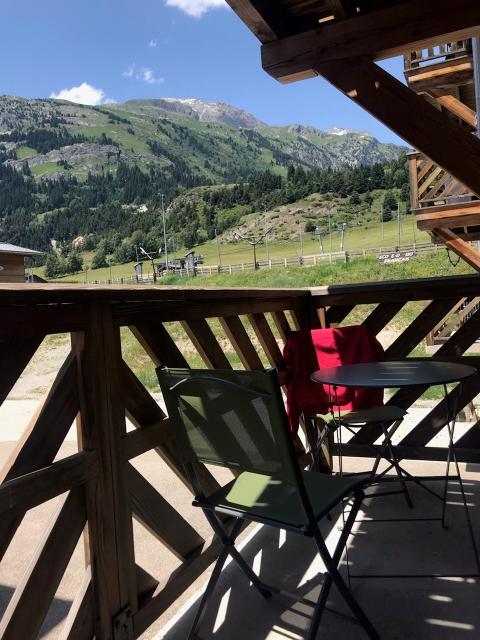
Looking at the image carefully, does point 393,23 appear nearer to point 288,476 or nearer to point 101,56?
point 288,476

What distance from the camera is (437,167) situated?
6293 millimetres

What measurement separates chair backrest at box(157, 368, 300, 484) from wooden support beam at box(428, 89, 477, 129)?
5.93 meters

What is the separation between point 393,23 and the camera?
2324 millimetres

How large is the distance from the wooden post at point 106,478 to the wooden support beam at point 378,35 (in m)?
1.75

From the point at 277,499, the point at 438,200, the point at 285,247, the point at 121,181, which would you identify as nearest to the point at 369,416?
the point at 277,499

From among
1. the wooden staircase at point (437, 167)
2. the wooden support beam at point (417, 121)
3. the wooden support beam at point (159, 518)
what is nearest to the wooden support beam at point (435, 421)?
the wooden support beam at point (417, 121)

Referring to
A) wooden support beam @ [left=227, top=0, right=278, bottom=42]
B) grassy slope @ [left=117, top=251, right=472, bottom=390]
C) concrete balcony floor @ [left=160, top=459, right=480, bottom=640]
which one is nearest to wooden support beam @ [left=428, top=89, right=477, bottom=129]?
wooden support beam @ [left=227, top=0, right=278, bottom=42]

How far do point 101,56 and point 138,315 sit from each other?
744 feet

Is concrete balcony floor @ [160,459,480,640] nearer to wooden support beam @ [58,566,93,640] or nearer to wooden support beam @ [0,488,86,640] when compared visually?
wooden support beam @ [58,566,93,640]

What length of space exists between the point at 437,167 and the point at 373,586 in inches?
220

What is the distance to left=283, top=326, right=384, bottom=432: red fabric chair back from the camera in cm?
279

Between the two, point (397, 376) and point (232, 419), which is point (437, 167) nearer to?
point (397, 376)

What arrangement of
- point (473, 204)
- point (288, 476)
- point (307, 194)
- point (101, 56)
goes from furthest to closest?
1. point (101, 56)
2. point (307, 194)
3. point (473, 204)
4. point (288, 476)

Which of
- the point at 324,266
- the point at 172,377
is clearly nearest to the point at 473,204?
the point at 172,377
